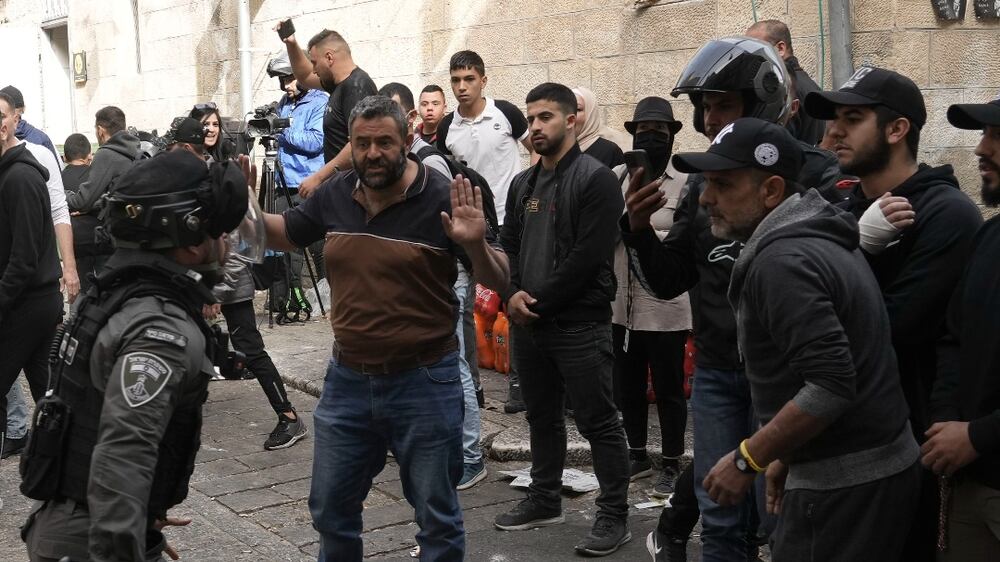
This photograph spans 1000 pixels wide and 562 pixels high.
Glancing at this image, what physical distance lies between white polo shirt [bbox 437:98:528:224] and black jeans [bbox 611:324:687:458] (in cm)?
186

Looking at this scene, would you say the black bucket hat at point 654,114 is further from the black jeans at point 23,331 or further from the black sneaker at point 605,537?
the black jeans at point 23,331

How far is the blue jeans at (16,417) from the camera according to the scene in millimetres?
7352

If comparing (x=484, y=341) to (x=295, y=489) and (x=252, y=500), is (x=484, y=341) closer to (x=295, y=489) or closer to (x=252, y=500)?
(x=295, y=489)

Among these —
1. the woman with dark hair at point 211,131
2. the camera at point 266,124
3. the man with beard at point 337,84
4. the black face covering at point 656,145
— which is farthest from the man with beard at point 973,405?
the camera at point 266,124

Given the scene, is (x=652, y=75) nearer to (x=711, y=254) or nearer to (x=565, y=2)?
(x=565, y=2)

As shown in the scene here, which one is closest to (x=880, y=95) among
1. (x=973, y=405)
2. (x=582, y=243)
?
(x=973, y=405)

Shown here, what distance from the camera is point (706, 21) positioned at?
801 centimetres

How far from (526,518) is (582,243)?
4.47ft

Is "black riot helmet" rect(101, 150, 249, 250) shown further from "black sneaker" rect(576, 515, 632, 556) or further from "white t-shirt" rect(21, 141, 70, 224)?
"white t-shirt" rect(21, 141, 70, 224)

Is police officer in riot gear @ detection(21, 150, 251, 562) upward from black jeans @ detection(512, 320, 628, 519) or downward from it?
upward

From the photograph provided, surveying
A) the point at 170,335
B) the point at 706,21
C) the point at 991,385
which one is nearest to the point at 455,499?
the point at 170,335

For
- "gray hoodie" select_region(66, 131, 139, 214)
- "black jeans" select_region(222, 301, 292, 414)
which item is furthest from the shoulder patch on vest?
"gray hoodie" select_region(66, 131, 139, 214)

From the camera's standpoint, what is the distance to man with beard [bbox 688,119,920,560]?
10.0ft

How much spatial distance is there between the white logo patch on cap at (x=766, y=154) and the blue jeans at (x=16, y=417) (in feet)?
17.9
